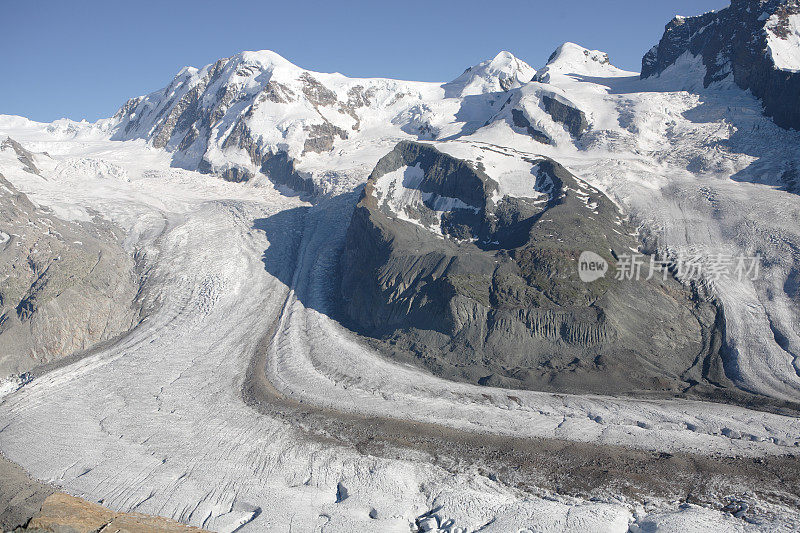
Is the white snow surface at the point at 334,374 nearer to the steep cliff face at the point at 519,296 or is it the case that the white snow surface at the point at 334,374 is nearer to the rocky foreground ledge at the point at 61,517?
the rocky foreground ledge at the point at 61,517

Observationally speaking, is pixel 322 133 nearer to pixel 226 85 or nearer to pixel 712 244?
pixel 226 85

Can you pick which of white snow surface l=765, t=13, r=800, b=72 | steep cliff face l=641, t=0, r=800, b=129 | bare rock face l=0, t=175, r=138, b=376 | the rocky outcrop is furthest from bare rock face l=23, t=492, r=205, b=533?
white snow surface l=765, t=13, r=800, b=72

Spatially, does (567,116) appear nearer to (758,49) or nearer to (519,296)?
(758,49)

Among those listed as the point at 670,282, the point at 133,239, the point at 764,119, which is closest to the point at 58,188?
the point at 133,239

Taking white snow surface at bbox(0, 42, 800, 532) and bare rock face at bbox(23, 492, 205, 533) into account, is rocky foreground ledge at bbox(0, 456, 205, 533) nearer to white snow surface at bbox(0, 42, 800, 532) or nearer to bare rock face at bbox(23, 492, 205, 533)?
bare rock face at bbox(23, 492, 205, 533)

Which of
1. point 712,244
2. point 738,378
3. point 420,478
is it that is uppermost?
point 712,244

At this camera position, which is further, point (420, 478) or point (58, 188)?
point (58, 188)

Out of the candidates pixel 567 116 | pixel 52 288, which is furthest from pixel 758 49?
pixel 52 288

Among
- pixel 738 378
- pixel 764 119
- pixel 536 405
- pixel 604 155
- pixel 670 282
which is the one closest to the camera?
pixel 536 405
